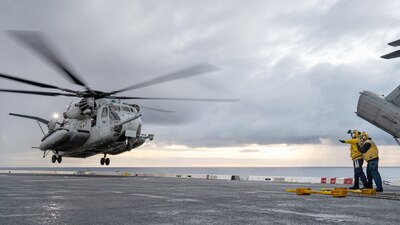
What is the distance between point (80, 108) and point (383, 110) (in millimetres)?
22858

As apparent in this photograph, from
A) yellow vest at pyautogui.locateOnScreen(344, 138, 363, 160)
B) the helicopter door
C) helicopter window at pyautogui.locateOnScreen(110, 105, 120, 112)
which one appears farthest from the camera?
Result: helicopter window at pyautogui.locateOnScreen(110, 105, 120, 112)

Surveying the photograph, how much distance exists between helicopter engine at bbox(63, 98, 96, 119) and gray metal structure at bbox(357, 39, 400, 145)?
20.7m

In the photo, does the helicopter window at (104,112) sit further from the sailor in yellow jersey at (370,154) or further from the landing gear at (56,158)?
the sailor in yellow jersey at (370,154)

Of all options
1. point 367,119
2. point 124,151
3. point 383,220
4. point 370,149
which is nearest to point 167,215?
point 383,220

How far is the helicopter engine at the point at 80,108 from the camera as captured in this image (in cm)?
3112

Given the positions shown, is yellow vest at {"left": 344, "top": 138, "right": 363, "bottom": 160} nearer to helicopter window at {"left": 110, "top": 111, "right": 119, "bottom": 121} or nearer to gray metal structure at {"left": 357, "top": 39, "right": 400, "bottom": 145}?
gray metal structure at {"left": 357, "top": 39, "right": 400, "bottom": 145}

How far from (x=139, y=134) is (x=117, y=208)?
24.0 metres

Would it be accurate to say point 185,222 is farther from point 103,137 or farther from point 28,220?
point 103,137

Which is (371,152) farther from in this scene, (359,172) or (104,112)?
(104,112)

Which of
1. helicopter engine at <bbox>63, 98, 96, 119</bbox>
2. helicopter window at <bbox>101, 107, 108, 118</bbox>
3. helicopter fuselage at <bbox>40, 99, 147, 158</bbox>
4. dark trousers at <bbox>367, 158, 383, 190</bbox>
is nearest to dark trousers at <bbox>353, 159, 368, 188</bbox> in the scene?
dark trousers at <bbox>367, 158, 383, 190</bbox>

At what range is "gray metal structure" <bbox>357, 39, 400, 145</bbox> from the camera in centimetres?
1633

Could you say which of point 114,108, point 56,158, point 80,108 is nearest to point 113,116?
point 114,108

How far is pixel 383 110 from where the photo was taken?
16672 mm

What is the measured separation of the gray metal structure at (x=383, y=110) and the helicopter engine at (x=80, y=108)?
20.7 metres
